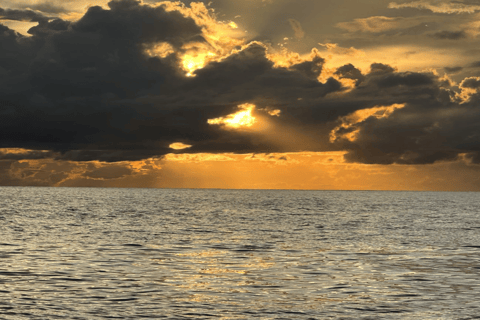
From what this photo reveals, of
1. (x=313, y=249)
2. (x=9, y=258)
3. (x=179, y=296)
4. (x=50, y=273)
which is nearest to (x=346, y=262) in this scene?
(x=313, y=249)

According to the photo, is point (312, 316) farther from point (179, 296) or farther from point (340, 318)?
point (179, 296)

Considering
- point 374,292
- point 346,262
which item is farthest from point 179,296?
point 346,262

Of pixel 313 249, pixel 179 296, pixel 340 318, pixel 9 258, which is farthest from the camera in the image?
pixel 313 249

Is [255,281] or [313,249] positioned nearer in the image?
[255,281]

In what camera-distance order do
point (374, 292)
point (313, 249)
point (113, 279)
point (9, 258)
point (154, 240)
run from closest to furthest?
point (374, 292) < point (113, 279) < point (9, 258) < point (313, 249) < point (154, 240)

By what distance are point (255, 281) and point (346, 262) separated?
1107 centimetres

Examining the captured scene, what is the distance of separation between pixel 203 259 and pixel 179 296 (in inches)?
547

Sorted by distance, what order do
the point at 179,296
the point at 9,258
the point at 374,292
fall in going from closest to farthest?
the point at 179,296, the point at 374,292, the point at 9,258

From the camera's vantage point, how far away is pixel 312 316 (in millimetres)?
24109

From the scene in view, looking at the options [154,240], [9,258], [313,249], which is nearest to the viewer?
[9,258]

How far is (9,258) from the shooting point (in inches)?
1604

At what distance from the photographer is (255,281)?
32500 millimetres

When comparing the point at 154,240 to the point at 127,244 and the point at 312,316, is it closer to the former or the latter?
the point at 127,244

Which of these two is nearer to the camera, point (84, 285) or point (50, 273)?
point (84, 285)
